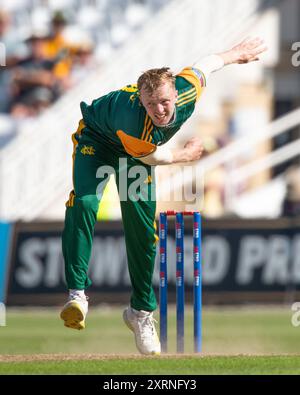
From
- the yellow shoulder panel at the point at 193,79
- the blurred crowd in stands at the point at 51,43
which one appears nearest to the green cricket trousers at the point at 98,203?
the yellow shoulder panel at the point at 193,79

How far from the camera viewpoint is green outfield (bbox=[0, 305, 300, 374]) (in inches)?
311

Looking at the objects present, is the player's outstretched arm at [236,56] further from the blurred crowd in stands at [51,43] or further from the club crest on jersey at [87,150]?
the blurred crowd in stands at [51,43]

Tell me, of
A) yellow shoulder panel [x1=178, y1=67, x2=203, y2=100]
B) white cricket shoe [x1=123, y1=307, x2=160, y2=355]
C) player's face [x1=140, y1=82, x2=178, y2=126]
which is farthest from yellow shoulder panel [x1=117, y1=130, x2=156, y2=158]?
white cricket shoe [x1=123, y1=307, x2=160, y2=355]

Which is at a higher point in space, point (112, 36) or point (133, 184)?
point (112, 36)

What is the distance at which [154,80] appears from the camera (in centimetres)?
815

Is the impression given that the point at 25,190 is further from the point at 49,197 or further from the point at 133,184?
the point at 133,184

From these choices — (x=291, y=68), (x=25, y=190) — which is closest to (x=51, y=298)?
(x=25, y=190)

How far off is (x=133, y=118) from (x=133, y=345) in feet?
10.00

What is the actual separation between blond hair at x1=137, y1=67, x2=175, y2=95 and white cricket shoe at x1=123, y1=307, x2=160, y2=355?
1.54 metres

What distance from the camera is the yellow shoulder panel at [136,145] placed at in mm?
8250

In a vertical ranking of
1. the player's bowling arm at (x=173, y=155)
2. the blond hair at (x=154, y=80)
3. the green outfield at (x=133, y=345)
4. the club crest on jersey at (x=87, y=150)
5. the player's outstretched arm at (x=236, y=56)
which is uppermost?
the player's outstretched arm at (x=236, y=56)

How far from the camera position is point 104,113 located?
8508mm

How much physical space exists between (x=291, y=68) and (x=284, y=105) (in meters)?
0.78
